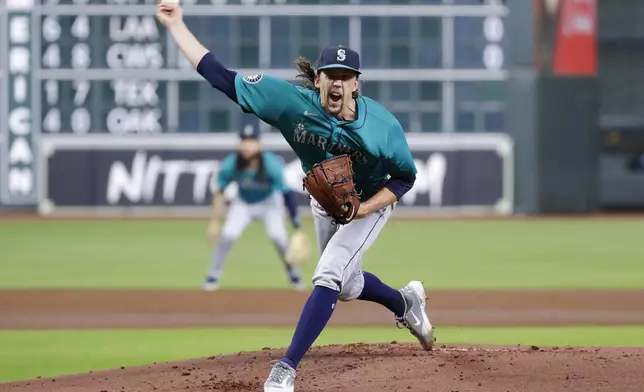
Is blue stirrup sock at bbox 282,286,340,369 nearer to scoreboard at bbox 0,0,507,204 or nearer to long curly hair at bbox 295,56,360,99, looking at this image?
long curly hair at bbox 295,56,360,99

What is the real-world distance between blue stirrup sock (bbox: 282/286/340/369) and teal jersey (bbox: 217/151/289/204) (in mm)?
6118

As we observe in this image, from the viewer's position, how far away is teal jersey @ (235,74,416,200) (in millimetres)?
5723

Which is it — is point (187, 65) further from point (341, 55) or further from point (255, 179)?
point (341, 55)

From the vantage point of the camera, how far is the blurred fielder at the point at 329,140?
5.66 meters

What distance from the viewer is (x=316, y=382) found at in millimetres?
Answer: 5770

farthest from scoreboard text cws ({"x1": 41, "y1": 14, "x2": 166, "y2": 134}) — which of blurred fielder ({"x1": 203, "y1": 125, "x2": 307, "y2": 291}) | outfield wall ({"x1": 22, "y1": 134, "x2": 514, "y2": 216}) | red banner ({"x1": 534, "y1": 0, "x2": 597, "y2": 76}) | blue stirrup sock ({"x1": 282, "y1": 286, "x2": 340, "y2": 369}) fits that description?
blue stirrup sock ({"x1": 282, "y1": 286, "x2": 340, "y2": 369})

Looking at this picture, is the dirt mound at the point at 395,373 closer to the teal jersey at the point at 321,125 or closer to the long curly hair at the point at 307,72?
the teal jersey at the point at 321,125

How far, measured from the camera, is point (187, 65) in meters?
22.9

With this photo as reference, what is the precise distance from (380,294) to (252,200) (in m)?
5.89

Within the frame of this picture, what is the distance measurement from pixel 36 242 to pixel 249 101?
13.2 metres

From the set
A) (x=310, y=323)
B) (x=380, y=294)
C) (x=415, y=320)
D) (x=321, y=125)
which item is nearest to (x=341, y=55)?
(x=321, y=125)

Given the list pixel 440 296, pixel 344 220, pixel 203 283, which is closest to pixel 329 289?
pixel 344 220

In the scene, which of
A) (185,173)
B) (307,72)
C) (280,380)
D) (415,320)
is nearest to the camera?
(280,380)

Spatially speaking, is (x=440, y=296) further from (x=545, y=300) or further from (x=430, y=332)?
(x=430, y=332)
